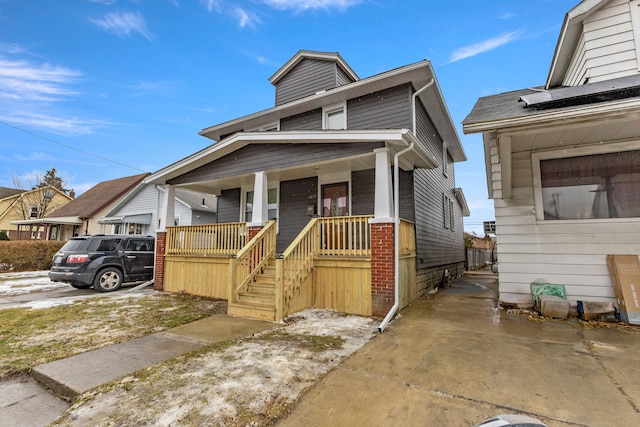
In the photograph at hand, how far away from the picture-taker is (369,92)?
27.7ft

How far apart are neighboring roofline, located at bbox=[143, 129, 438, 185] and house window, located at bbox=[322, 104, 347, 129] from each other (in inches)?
97.9

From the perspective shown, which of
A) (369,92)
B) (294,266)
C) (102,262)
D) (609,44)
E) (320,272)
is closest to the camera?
(609,44)

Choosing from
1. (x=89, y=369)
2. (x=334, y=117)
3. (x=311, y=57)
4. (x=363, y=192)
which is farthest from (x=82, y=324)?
(x=311, y=57)

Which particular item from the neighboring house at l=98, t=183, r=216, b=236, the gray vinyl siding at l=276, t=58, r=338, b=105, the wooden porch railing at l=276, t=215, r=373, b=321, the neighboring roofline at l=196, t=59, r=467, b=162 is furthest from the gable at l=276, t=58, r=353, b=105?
the neighboring house at l=98, t=183, r=216, b=236

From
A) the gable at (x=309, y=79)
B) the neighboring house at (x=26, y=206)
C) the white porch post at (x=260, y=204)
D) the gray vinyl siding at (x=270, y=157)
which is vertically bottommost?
the white porch post at (x=260, y=204)

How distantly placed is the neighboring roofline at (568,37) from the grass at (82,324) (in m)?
9.47

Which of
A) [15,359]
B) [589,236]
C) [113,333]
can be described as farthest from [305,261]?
[589,236]

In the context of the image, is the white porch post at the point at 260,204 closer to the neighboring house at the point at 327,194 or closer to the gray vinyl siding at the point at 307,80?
the neighboring house at the point at 327,194

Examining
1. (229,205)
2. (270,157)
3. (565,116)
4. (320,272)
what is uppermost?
(270,157)

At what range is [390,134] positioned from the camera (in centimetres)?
570

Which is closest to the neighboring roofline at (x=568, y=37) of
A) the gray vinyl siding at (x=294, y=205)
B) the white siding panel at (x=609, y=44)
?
the white siding panel at (x=609, y=44)

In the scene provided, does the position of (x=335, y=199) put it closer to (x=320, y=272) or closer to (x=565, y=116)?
(x=320, y=272)

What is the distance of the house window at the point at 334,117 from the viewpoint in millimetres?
8969

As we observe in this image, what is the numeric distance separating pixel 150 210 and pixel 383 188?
16.2 metres
